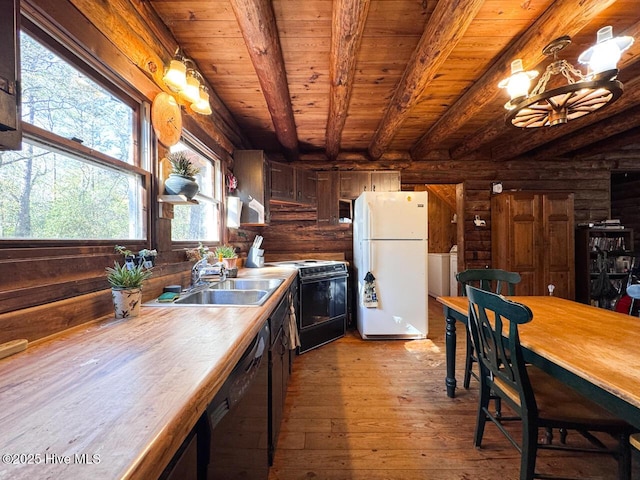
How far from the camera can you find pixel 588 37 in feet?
6.29

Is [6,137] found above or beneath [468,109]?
beneath

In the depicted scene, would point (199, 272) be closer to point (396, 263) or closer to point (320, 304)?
point (320, 304)

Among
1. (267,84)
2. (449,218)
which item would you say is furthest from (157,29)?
(449,218)

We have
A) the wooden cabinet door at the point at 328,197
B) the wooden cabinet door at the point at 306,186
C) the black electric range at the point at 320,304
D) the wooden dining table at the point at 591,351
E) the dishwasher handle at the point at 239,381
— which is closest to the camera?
the dishwasher handle at the point at 239,381

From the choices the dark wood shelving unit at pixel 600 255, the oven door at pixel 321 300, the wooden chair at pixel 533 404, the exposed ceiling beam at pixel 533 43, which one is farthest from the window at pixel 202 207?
the dark wood shelving unit at pixel 600 255

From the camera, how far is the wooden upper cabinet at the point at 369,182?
159 inches

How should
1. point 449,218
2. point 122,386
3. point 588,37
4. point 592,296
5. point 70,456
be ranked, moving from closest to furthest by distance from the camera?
point 70,456, point 122,386, point 588,37, point 592,296, point 449,218

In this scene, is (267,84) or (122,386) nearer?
Result: (122,386)

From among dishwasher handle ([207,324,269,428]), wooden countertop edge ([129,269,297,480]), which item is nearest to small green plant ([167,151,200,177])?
dishwasher handle ([207,324,269,428])

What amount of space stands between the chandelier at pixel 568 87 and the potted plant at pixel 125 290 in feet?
7.21

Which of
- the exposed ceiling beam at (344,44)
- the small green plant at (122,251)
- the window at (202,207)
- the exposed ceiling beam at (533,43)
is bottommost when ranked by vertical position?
the small green plant at (122,251)

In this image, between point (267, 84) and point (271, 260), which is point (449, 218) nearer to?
point (271, 260)

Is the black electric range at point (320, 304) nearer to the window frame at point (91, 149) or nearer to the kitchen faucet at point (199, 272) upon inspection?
the kitchen faucet at point (199, 272)

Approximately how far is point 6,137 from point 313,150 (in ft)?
11.8
